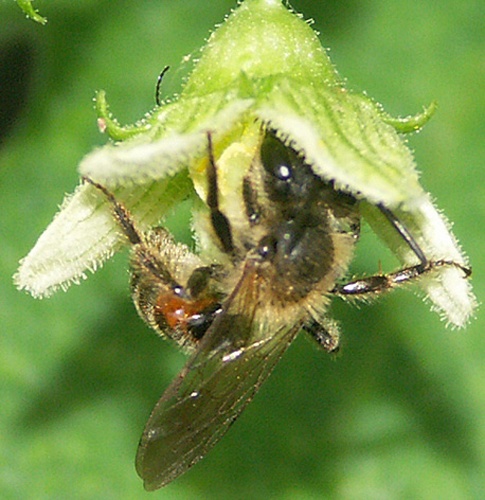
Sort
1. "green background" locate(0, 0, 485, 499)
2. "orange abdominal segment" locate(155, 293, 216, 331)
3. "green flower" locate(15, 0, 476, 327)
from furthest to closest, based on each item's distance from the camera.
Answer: "green background" locate(0, 0, 485, 499) < "orange abdominal segment" locate(155, 293, 216, 331) < "green flower" locate(15, 0, 476, 327)

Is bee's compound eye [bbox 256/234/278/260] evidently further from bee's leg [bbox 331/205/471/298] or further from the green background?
the green background

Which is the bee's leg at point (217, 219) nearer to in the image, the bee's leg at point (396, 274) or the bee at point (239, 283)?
the bee at point (239, 283)

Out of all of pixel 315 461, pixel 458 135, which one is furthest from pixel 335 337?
pixel 458 135

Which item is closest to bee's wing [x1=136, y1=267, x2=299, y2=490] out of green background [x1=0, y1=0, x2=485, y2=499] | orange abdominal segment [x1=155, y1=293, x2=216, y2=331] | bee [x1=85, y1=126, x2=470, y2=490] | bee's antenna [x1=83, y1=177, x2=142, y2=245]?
bee [x1=85, y1=126, x2=470, y2=490]

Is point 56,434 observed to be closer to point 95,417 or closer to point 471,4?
point 95,417

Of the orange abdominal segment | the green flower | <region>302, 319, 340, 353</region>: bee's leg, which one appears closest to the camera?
the green flower

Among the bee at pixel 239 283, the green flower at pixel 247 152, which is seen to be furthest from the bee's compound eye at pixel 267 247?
the green flower at pixel 247 152

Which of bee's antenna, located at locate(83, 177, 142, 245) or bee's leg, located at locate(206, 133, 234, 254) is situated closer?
bee's leg, located at locate(206, 133, 234, 254)

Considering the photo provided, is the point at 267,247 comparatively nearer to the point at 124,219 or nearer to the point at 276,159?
the point at 276,159
